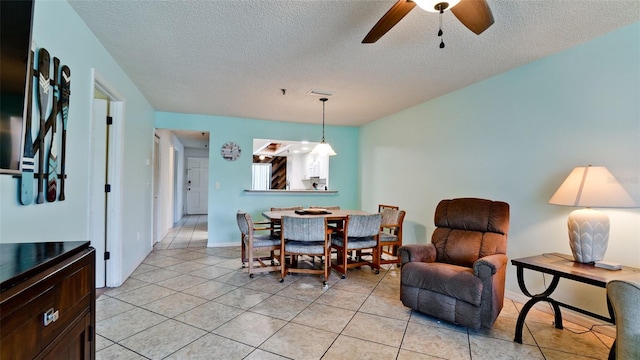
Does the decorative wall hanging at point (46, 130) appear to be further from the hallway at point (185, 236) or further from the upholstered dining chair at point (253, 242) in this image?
the hallway at point (185, 236)

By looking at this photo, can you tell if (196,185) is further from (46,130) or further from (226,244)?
(46,130)

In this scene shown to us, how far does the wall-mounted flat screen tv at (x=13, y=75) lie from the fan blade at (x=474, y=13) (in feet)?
6.23

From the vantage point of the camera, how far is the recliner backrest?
2625 millimetres

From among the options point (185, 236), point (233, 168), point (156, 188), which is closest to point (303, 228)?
point (233, 168)

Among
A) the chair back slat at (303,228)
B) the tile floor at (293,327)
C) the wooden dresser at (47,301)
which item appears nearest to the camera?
the wooden dresser at (47,301)

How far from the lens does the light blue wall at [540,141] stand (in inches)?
89.4

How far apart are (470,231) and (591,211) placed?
890 millimetres

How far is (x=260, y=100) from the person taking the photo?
4234 millimetres

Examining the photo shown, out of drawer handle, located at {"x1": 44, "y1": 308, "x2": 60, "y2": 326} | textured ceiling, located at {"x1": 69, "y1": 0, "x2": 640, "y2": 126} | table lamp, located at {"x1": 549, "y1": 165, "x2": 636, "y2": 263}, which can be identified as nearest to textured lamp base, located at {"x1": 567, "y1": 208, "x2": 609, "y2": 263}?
table lamp, located at {"x1": 549, "y1": 165, "x2": 636, "y2": 263}

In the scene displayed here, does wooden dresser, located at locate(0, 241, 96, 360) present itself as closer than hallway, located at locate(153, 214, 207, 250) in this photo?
Yes

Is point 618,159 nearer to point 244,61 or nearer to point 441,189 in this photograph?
point 441,189

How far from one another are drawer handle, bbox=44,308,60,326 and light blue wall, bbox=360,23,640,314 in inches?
133

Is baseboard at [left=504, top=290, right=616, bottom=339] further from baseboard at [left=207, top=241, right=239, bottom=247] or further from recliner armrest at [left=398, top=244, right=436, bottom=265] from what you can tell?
baseboard at [left=207, top=241, right=239, bottom=247]

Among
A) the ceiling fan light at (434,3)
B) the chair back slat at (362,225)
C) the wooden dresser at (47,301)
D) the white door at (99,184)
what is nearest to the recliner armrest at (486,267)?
the chair back slat at (362,225)
